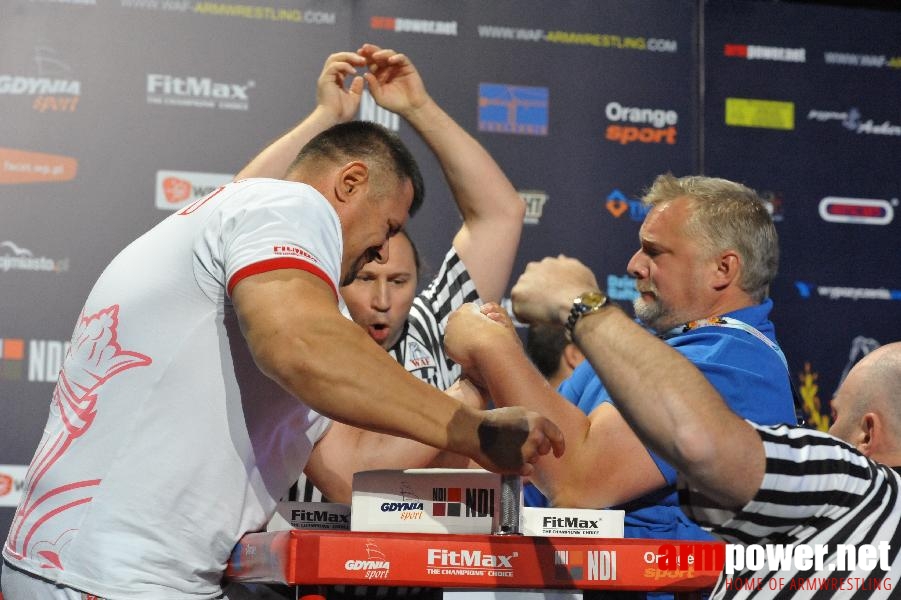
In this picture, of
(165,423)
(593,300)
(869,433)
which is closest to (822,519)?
(593,300)

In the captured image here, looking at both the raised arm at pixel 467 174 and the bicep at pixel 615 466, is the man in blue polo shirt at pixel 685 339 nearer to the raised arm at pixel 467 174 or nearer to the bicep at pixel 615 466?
the bicep at pixel 615 466

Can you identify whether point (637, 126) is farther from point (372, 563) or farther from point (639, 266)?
point (372, 563)

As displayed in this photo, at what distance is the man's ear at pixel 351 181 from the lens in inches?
71.9

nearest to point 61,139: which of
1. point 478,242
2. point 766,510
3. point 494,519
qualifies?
point 478,242

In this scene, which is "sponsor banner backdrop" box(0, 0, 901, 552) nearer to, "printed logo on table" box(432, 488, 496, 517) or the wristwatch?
"printed logo on table" box(432, 488, 496, 517)

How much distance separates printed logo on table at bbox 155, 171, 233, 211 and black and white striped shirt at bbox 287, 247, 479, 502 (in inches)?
61.6

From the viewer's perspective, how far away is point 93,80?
174 inches

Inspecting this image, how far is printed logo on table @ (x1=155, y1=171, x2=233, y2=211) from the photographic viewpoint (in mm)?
4383

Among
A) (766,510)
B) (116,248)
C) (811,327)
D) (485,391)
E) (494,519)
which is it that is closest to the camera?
(766,510)

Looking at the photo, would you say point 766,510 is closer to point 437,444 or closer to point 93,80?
point 437,444

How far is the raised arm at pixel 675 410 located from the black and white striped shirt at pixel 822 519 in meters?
0.04

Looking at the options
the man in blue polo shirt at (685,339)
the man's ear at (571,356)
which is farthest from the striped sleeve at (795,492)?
the man's ear at (571,356)

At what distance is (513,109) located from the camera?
4.68 meters

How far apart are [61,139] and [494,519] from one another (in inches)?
135
